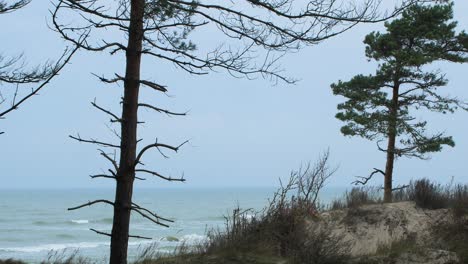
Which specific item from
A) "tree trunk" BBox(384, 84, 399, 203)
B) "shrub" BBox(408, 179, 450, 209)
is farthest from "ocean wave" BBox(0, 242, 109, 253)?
"shrub" BBox(408, 179, 450, 209)

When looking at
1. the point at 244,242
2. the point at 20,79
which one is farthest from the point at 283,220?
the point at 20,79

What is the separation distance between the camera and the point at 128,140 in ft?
21.0

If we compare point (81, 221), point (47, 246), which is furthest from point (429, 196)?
point (81, 221)

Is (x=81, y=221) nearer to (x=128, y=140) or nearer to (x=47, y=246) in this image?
→ (x=47, y=246)

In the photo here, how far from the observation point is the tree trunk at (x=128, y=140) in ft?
20.8

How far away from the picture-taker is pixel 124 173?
634 cm

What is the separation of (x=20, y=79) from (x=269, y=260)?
391cm

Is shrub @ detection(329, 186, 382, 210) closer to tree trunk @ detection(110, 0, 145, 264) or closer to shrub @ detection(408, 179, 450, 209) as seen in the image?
shrub @ detection(408, 179, 450, 209)

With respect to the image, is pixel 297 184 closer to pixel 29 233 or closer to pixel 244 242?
pixel 244 242

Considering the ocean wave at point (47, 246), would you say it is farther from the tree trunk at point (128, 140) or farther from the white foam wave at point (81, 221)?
the tree trunk at point (128, 140)

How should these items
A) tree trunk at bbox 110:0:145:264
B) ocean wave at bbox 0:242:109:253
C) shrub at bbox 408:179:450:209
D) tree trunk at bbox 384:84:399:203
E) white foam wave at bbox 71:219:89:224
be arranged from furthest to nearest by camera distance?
white foam wave at bbox 71:219:89:224 < ocean wave at bbox 0:242:109:253 < tree trunk at bbox 384:84:399:203 < shrub at bbox 408:179:450:209 < tree trunk at bbox 110:0:145:264

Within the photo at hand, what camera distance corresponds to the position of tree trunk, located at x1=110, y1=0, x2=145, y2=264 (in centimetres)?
634

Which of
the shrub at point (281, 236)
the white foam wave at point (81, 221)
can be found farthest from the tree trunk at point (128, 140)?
the white foam wave at point (81, 221)

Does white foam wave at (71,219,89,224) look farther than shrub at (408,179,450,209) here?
Yes
